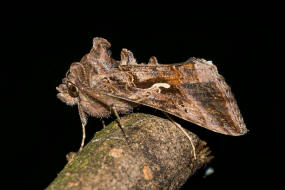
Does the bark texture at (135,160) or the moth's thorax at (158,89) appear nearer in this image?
the bark texture at (135,160)

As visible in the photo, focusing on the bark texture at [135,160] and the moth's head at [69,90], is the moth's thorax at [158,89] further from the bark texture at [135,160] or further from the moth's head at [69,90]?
the bark texture at [135,160]

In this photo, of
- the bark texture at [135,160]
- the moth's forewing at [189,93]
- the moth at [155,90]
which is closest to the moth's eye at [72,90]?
the moth at [155,90]

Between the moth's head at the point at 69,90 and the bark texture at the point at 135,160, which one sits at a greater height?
the moth's head at the point at 69,90

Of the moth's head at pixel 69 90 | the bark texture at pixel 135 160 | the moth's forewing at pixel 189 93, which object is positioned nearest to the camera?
the bark texture at pixel 135 160

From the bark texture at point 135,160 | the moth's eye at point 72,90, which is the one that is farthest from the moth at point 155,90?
the bark texture at point 135,160

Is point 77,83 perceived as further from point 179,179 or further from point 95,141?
point 179,179

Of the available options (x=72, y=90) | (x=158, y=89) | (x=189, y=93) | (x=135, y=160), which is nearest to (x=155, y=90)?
(x=158, y=89)

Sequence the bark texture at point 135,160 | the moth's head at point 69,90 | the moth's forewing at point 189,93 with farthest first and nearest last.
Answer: the moth's head at point 69,90, the moth's forewing at point 189,93, the bark texture at point 135,160

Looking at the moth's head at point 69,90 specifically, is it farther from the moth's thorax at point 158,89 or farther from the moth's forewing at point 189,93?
the moth's forewing at point 189,93

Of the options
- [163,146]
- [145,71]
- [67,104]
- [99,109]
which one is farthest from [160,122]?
[67,104]

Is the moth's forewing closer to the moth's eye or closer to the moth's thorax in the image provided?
the moth's thorax
